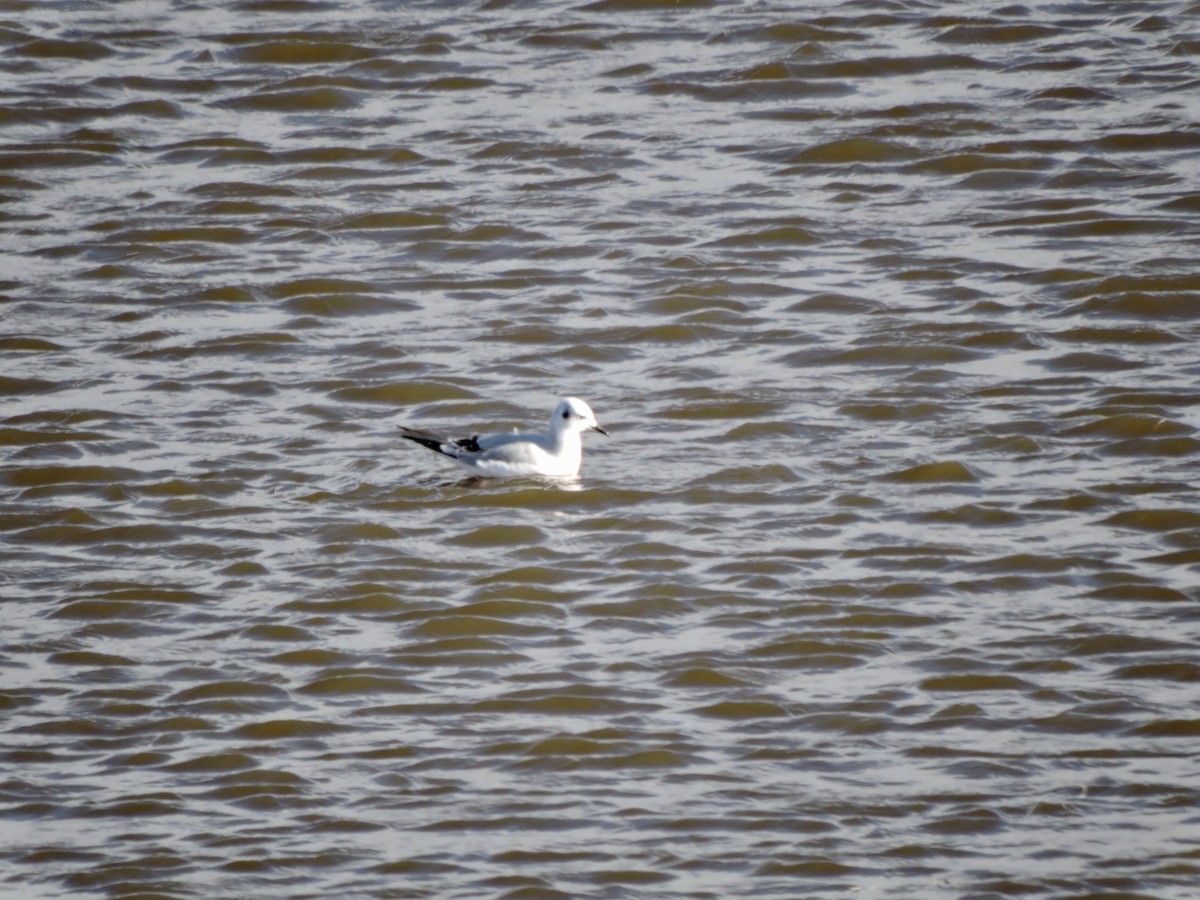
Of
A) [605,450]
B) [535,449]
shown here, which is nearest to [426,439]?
[535,449]

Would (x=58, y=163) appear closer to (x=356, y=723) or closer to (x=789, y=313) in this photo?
(x=789, y=313)

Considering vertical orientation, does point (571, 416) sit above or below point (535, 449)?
above

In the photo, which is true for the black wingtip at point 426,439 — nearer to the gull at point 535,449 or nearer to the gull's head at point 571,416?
the gull at point 535,449

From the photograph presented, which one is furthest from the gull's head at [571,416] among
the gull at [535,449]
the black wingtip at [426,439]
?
the black wingtip at [426,439]

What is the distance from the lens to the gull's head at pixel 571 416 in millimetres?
9266

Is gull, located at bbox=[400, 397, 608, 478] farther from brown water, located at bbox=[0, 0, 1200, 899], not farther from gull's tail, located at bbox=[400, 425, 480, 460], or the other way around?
brown water, located at bbox=[0, 0, 1200, 899]

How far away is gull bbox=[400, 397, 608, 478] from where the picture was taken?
927cm

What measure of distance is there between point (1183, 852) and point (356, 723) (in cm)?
296

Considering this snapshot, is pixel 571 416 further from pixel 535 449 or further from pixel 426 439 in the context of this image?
pixel 426 439

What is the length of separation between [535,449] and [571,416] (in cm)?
24

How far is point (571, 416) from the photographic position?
30.5ft

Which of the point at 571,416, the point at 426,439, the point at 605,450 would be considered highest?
the point at 571,416

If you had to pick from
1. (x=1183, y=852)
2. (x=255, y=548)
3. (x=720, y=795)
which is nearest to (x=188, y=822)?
(x=720, y=795)

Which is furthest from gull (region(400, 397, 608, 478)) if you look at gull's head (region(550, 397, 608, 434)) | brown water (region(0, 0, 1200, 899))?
brown water (region(0, 0, 1200, 899))
